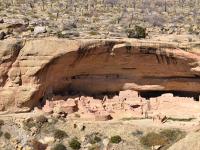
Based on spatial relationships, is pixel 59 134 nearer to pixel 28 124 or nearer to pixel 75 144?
pixel 75 144

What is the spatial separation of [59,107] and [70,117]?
807mm

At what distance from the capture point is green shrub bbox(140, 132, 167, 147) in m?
30.0

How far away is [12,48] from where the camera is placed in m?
31.3

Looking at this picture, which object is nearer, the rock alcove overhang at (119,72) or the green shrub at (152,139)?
the green shrub at (152,139)

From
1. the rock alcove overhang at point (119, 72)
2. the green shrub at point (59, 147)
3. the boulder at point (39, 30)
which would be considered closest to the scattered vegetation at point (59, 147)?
the green shrub at point (59, 147)

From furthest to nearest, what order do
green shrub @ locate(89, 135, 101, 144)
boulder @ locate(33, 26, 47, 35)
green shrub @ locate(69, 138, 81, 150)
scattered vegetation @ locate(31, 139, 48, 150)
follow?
boulder @ locate(33, 26, 47, 35) < green shrub @ locate(89, 135, 101, 144) < green shrub @ locate(69, 138, 81, 150) < scattered vegetation @ locate(31, 139, 48, 150)

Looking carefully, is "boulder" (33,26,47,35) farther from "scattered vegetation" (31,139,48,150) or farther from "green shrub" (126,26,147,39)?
"scattered vegetation" (31,139,48,150)

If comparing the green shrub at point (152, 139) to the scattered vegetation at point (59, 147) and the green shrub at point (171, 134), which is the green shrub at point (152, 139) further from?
the scattered vegetation at point (59, 147)

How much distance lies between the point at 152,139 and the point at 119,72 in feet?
17.3

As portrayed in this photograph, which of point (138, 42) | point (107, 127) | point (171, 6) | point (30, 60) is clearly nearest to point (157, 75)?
point (138, 42)

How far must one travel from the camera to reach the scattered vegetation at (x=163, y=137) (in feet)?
98.4

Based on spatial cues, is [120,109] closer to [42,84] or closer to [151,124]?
[151,124]

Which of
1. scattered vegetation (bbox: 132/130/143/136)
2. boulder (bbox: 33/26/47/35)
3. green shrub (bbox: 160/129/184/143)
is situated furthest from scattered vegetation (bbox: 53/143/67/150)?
boulder (bbox: 33/26/47/35)

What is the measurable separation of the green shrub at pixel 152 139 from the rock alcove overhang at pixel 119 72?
428 centimetres
